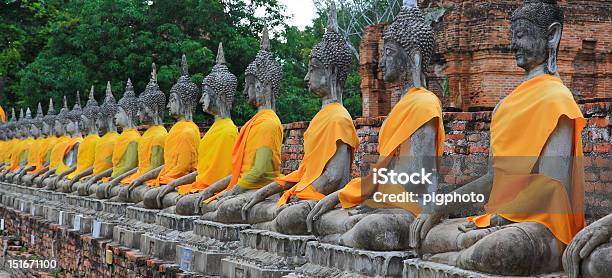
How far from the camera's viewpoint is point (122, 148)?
12609mm

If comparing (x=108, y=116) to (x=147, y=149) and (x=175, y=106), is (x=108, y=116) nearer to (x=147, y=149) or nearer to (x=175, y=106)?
(x=147, y=149)

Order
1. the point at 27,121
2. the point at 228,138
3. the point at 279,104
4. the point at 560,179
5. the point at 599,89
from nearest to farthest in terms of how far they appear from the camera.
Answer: the point at 560,179, the point at 228,138, the point at 599,89, the point at 279,104, the point at 27,121

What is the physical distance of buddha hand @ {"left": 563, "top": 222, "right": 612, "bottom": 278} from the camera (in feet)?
13.1

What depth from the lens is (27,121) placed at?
20.9 meters

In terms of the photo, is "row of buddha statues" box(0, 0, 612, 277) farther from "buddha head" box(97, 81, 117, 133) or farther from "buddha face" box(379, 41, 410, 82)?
"buddha head" box(97, 81, 117, 133)

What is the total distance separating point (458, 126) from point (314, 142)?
4.90ft

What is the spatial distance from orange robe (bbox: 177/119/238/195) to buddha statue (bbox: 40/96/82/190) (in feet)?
21.9

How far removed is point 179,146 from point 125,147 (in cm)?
244

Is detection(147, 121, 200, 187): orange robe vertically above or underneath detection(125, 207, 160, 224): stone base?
above

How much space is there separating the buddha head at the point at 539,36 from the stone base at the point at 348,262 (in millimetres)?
1386

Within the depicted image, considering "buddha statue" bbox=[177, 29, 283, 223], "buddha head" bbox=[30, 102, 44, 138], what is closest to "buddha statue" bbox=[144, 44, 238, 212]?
"buddha statue" bbox=[177, 29, 283, 223]

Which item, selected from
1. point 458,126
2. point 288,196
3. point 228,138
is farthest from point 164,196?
point 458,126

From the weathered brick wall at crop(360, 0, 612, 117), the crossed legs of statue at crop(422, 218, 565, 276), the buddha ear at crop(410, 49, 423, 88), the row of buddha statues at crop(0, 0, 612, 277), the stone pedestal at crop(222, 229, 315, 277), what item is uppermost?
the weathered brick wall at crop(360, 0, 612, 117)

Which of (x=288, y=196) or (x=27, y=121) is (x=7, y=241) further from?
(x=288, y=196)
